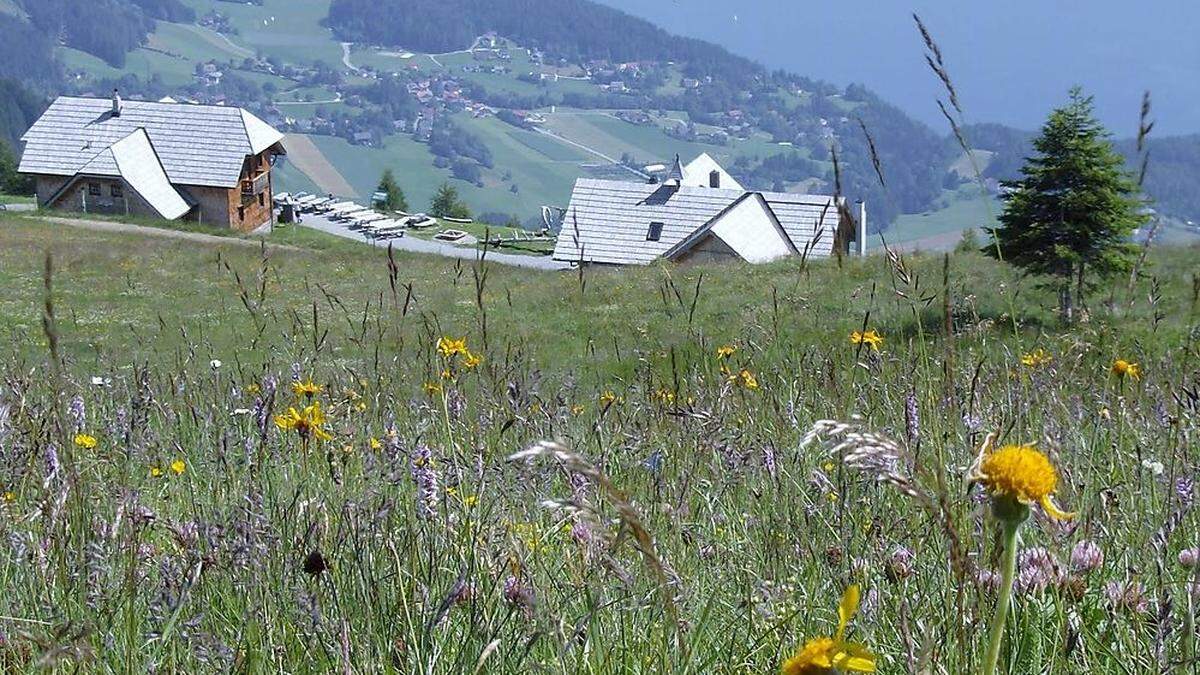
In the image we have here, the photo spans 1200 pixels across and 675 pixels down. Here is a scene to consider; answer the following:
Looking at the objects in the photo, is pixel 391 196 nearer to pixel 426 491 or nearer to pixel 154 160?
pixel 154 160

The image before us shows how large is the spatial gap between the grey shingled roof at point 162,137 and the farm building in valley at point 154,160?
5cm

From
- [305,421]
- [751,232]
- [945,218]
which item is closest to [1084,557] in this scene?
[305,421]

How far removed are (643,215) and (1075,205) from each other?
35.2m

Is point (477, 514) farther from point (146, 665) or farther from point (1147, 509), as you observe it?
point (1147, 509)

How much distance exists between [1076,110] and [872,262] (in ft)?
27.5

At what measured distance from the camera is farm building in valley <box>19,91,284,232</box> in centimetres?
5544

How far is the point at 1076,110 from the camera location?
59.8 ft

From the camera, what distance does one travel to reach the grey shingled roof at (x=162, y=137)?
56.9m

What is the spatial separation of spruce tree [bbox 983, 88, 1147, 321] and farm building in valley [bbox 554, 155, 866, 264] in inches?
1174

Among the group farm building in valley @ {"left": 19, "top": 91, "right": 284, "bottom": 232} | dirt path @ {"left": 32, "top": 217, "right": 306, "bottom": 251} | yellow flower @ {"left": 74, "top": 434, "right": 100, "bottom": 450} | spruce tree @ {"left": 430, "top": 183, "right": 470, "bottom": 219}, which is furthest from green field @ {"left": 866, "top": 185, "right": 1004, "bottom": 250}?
yellow flower @ {"left": 74, "top": 434, "right": 100, "bottom": 450}

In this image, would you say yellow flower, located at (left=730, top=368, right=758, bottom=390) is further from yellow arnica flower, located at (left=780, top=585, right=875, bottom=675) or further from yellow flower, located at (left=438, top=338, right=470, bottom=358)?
yellow arnica flower, located at (left=780, top=585, right=875, bottom=675)

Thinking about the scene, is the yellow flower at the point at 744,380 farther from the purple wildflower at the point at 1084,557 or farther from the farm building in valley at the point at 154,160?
the farm building in valley at the point at 154,160

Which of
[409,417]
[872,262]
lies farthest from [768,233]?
[409,417]

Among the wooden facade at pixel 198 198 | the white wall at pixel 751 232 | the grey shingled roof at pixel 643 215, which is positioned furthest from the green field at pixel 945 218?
the wooden facade at pixel 198 198
